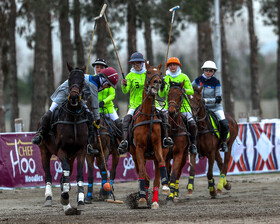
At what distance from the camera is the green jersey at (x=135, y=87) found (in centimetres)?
1333

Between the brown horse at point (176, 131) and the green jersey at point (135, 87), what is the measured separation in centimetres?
66

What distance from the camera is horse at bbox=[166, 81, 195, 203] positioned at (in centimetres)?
1359

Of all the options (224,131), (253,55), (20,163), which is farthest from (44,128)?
(253,55)

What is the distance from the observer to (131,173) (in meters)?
20.9

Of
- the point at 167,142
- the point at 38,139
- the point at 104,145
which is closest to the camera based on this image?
the point at 167,142

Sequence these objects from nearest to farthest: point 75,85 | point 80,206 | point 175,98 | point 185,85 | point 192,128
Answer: point 75,85 < point 80,206 < point 175,98 < point 185,85 < point 192,128

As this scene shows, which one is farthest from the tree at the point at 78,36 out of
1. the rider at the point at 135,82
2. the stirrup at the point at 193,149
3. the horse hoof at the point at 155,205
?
the horse hoof at the point at 155,205

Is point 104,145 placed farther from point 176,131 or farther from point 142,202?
point 142,202

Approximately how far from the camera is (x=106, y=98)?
49.8 feet

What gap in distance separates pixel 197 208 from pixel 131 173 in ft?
29.7

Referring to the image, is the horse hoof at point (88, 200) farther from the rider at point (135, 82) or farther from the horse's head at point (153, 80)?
the horse's head at point (153, 80)

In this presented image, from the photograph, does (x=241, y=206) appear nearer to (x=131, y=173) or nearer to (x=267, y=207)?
(x=267, y=207)

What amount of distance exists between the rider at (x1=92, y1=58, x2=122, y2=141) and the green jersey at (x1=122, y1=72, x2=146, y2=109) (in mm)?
1655

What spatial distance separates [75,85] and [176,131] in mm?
3539
